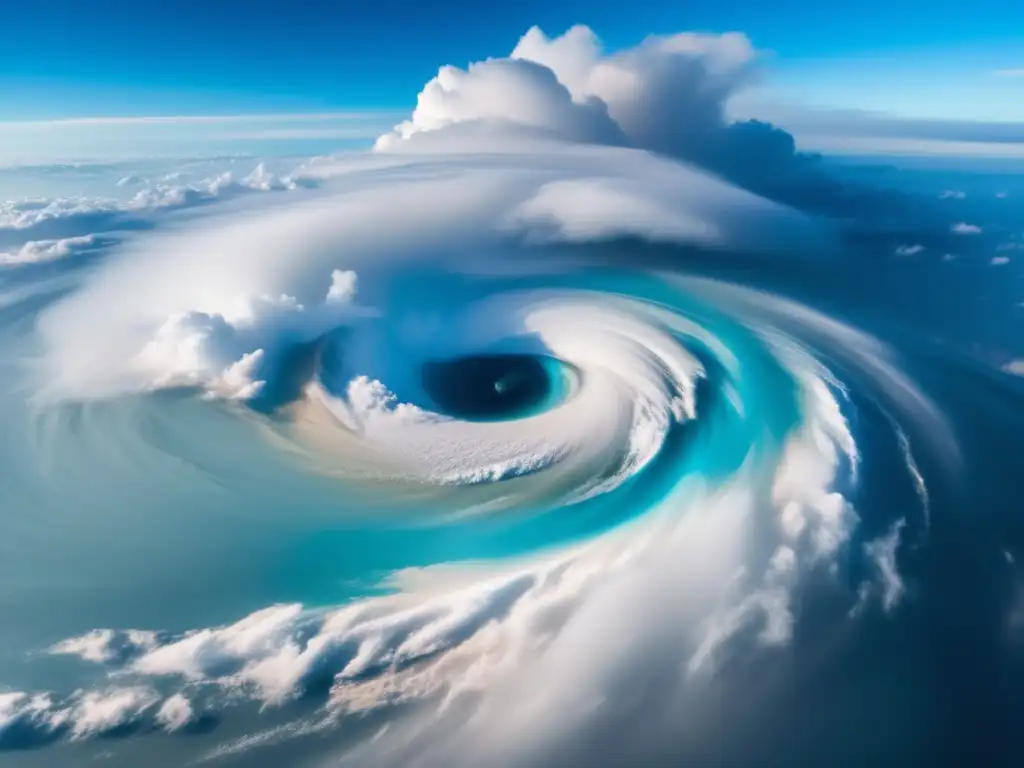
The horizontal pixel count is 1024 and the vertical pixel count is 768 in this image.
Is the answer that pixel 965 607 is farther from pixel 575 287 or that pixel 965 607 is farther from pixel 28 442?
pixel 28 442

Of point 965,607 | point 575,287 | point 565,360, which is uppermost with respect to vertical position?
point 575,287

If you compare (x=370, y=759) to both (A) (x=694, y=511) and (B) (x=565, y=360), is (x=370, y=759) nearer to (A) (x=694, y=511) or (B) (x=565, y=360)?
(A) (x=694, y=511)

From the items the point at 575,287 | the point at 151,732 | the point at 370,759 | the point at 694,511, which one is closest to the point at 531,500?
the point at 694,511

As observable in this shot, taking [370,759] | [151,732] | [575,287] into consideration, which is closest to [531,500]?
[370,759]

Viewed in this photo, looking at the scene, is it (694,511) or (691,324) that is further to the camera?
(691,324)

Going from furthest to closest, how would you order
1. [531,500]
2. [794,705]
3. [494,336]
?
[494,336] < [531,500] < [794,705]

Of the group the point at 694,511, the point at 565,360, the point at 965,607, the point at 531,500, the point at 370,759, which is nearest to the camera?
the point at 370,759

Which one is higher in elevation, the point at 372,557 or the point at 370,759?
the point at 372,557
